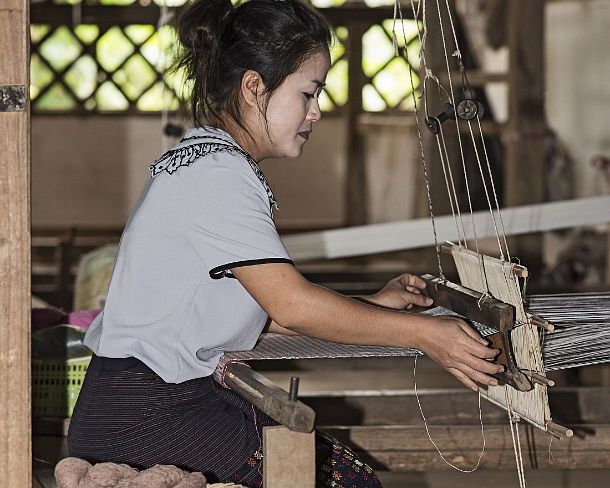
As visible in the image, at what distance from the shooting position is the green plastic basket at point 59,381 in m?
2.45

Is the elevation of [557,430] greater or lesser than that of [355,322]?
lesser

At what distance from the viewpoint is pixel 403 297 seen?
6.41 ft

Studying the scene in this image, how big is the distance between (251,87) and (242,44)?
2.5 inches

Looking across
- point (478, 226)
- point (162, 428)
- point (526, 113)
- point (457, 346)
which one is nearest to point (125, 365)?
point (162, 428)

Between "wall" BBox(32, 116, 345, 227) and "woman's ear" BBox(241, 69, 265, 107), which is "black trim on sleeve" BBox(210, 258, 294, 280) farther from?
"wall" BBox(32, 116, 345, 227)

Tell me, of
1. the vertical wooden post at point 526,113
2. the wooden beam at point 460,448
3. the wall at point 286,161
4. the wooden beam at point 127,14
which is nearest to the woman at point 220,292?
the wooden beam at point 460,448

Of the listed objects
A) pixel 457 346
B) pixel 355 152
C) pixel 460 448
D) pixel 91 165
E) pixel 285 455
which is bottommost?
pixel 460 448

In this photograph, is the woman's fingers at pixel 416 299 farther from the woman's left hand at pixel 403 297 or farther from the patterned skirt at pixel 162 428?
the patterned skirt at pixel 162 428

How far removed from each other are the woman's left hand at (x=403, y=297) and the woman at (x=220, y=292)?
33 centimetres

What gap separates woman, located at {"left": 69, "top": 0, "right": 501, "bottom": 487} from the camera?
151 centimetres

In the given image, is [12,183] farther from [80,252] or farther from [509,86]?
[80,252]

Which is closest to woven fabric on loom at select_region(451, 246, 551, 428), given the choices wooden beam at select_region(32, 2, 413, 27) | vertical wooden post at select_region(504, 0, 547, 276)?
vertical wooden post at select_region(504, 0, 547, 276)

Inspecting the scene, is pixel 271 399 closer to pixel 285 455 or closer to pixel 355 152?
pixel 285 455

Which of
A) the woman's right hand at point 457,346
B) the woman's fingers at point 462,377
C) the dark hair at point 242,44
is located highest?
the dark hair at point 242,44
